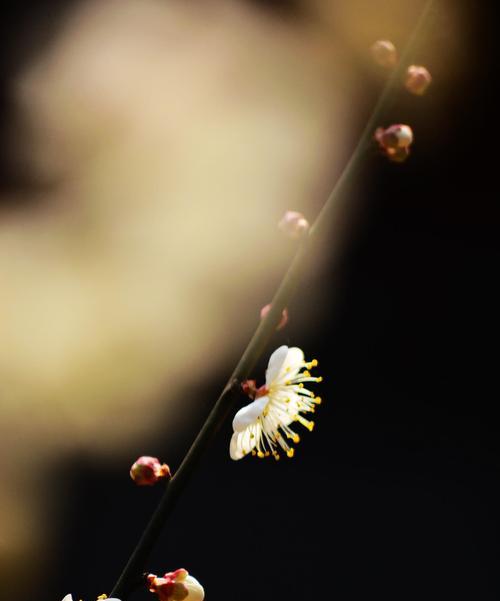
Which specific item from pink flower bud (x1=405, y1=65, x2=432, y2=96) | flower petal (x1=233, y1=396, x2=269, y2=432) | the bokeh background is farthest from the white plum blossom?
the bokeh background

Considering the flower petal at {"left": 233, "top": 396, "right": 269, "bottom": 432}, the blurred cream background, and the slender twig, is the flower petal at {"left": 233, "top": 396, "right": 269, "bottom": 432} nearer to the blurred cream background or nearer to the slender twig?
the slender twig

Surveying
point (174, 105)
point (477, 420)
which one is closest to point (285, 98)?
point (174, 105)

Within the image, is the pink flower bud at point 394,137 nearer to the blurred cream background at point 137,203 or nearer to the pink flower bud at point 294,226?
the pink flower bud at point 294,226

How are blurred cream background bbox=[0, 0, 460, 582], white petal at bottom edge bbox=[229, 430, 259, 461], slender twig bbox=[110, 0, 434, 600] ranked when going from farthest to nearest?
blurred cream background bbox=[0, 0, 460, 582] < white petal at bottom edge bbox=[229, 430, 259, 461] < slender twig bbox=[110, 0, 434, 600]

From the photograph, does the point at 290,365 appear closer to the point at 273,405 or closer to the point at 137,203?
the point at 273,405

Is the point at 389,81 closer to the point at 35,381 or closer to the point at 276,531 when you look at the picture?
the point at 35,381

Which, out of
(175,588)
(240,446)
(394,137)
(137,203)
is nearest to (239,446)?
(240,446)
